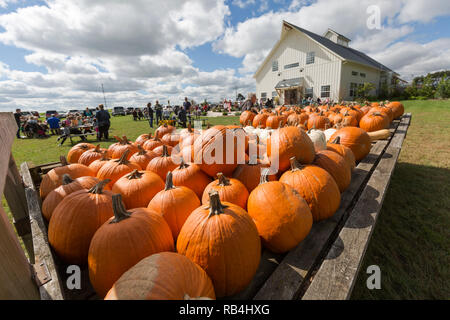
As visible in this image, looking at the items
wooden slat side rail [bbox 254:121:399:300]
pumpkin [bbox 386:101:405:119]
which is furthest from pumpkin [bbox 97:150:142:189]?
pumpkin [bbox 386:101:405:119]

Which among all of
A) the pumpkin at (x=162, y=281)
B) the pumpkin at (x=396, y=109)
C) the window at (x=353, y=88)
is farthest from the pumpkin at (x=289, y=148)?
the window at (x=353, y=88)

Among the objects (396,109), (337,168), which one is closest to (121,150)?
(337,168)

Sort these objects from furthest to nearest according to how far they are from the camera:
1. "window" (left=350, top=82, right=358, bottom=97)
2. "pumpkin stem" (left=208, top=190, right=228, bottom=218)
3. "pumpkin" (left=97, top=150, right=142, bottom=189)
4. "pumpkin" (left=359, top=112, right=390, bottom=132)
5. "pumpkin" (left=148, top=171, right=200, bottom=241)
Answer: "window" (left=350, top=82, right=358, bottom=97) < "pumpkin" (left=359, top=112, right=390, bottom=132) < "pumpkin" (left=97, top=150, right=142, bottom=189) < "pumpkin" (left=148, top=171, right=200, bottom=241) < "pumpkin stem" (left=208, top=190, right=228, bottom=218)

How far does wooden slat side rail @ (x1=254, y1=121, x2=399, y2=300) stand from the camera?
1.11 meters

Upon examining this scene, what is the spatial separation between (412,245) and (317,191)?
1682 millimetres

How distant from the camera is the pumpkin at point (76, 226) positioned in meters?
1.42

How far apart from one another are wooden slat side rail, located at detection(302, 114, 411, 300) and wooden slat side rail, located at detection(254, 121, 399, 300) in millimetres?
80

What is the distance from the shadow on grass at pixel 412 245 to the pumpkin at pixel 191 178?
5.73 feet

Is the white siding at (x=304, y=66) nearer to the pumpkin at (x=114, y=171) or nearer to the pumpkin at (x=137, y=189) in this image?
the pumpkin at (x=114, y=171)

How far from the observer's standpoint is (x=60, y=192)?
183cm

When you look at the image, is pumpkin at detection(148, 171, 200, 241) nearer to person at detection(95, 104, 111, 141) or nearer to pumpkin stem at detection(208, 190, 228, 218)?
pumpkin stem at detection(208, 190, 228, 218)

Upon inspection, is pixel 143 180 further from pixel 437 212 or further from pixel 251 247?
pixel 437 212

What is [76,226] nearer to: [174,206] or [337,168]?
[174,206]

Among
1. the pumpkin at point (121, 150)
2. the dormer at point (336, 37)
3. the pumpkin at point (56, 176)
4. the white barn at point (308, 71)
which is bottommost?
the pumpkin at point (56, 176)
